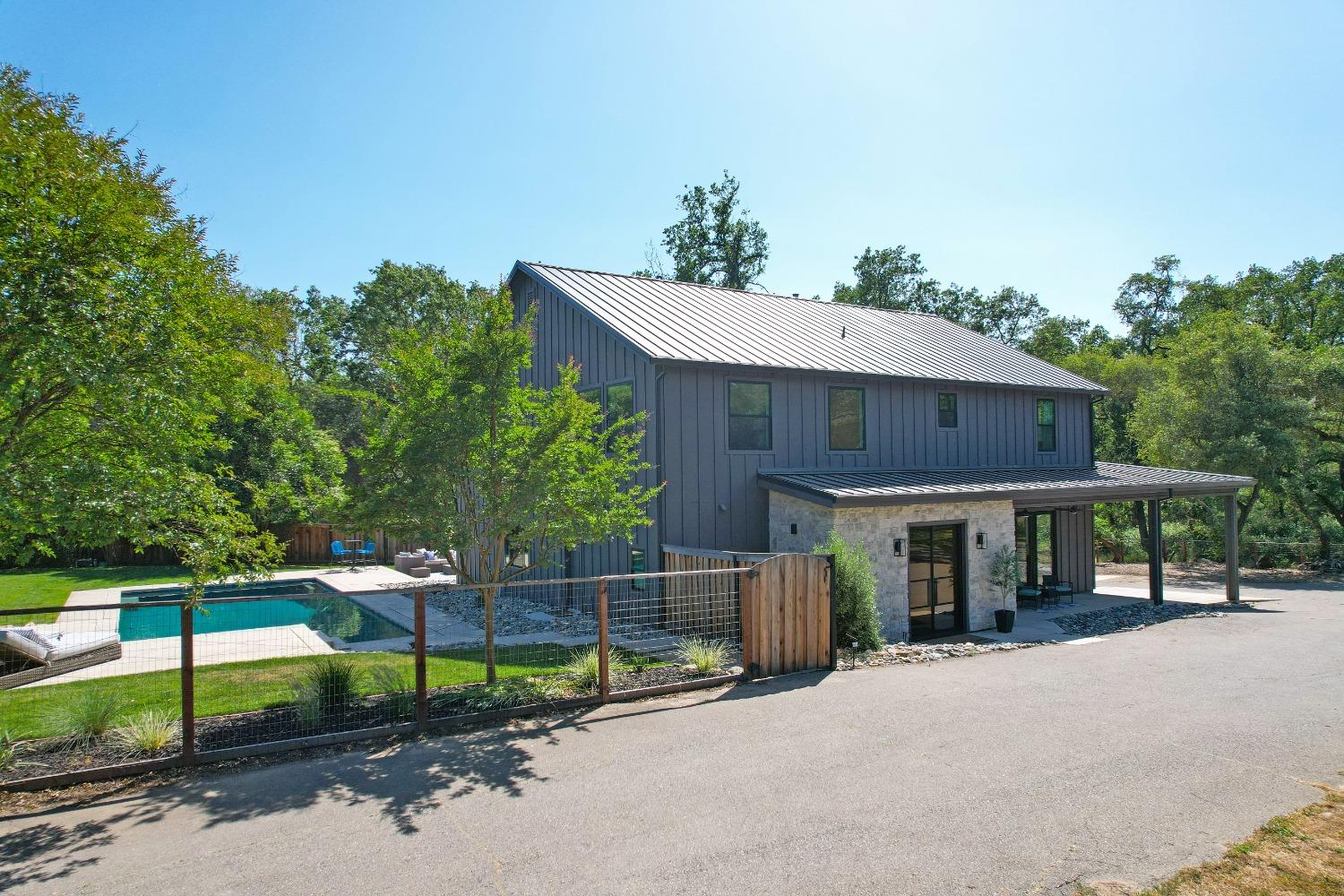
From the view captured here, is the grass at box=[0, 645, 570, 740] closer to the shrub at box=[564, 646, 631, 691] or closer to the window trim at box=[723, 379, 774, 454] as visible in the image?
the shrub at box=[564, 646, 631, 691]

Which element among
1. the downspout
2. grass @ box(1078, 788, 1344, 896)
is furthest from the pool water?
grass @ box(1078, 788, 1344, 896)

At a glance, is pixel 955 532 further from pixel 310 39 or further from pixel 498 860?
pixel 310 39

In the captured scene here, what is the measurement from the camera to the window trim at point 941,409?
56.2 feet

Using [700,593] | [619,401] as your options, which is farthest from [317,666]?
[619,401]

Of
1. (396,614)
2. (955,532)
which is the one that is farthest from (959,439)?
(396,614)

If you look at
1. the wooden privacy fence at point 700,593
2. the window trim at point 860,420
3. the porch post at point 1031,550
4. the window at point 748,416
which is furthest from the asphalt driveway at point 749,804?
the porch post at point 1031,550

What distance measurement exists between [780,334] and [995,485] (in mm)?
5470

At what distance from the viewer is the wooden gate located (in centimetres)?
956

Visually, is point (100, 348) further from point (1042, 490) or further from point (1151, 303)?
point (1151, 303)

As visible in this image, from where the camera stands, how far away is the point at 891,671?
33.6 feet

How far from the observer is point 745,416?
14.5 metres

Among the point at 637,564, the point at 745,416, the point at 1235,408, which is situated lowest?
the point at 637,564

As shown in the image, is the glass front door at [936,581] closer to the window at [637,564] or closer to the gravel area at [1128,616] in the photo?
the gravel area at [1128,616]

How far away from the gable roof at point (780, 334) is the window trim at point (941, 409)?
450 millimetres
